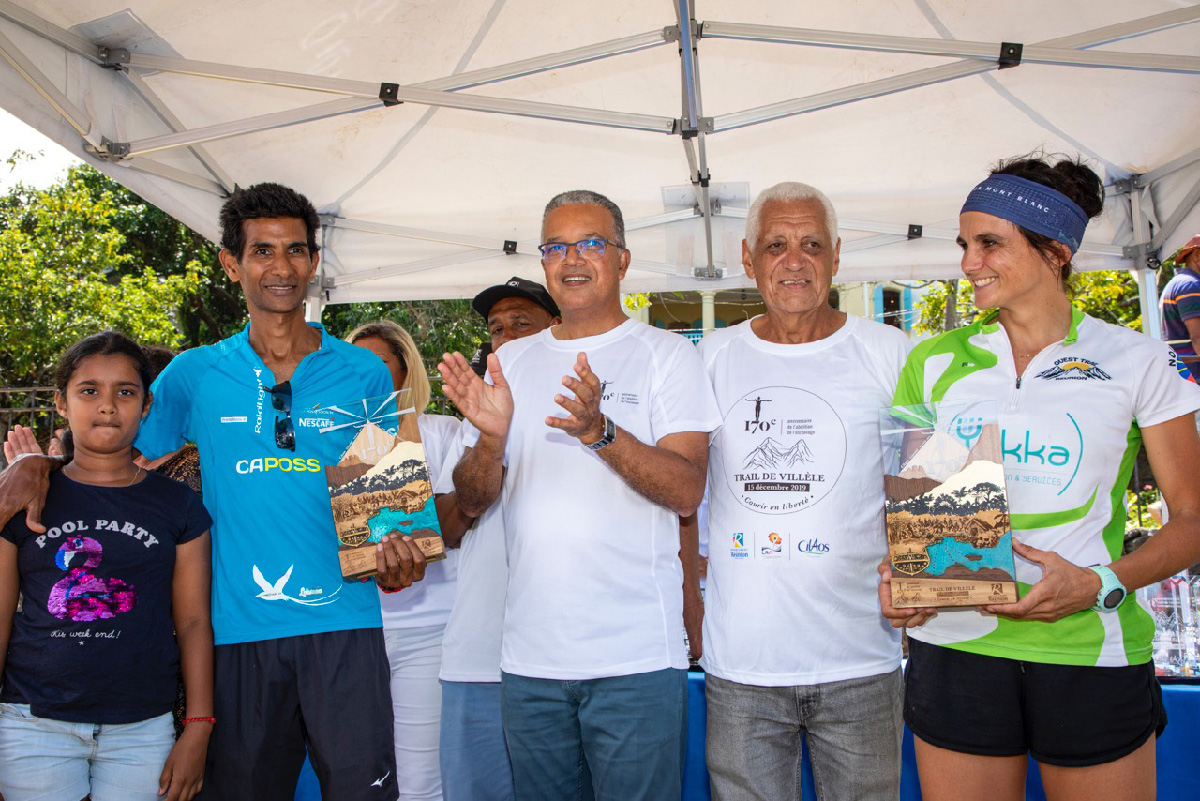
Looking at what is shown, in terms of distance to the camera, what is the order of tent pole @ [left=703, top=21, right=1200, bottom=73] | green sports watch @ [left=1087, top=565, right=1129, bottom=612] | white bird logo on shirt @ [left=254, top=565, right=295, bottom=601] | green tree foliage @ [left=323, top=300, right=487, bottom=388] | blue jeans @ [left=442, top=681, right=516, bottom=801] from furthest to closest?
green tree foliage @ [left=323, top=300, right=487, bottom=388] < tent pole @ [left=703, top=21, right=1200, bottom=73] < blue jeans @ [left=442, top=681, right=516, bottom=801] < white bird logo on shirt @ [left=254, top=565, right=295, bottom=601] < green sports watch @ [left=1087, top=565, right=1129, bottom=612]

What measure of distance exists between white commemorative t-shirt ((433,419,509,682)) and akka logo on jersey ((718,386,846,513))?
Result: 831 millimetres

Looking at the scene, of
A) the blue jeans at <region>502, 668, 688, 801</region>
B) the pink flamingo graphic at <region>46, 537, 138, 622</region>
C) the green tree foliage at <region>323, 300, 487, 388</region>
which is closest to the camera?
the blue jeans at <region>502, 668, 688, 801</region>

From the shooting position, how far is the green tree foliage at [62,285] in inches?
572

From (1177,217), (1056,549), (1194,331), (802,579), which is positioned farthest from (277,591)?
(1177,217)

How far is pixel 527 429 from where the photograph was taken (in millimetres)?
2543

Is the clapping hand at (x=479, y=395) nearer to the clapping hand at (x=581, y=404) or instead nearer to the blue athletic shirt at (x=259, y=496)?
the clapping hand at (x=581, y=404)

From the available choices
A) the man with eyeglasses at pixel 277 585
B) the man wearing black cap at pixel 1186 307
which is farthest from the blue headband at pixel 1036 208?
the man wearing black cap at pixel 1186 307

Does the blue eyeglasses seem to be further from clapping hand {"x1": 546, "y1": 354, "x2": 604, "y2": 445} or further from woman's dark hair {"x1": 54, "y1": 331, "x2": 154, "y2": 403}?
woman's dark hair {"x1": 54, "y1": 331, "x2": 154, "y2": 403}

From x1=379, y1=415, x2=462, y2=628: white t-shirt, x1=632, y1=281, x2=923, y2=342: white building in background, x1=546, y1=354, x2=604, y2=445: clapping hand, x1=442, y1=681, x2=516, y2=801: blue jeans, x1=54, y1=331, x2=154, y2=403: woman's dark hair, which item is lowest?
x1=442, y1=681, x2=516, y2=801: blue jeans

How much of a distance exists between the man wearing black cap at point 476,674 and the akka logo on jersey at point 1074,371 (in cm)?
163

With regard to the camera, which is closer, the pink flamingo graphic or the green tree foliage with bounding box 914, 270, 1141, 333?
the pink flamingo graphic

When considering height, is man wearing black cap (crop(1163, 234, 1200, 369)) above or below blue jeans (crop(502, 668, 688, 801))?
above

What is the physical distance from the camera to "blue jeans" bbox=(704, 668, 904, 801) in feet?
7.89

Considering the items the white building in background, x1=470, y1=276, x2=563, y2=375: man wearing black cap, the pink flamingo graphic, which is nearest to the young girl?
the pink flamingo graphic
